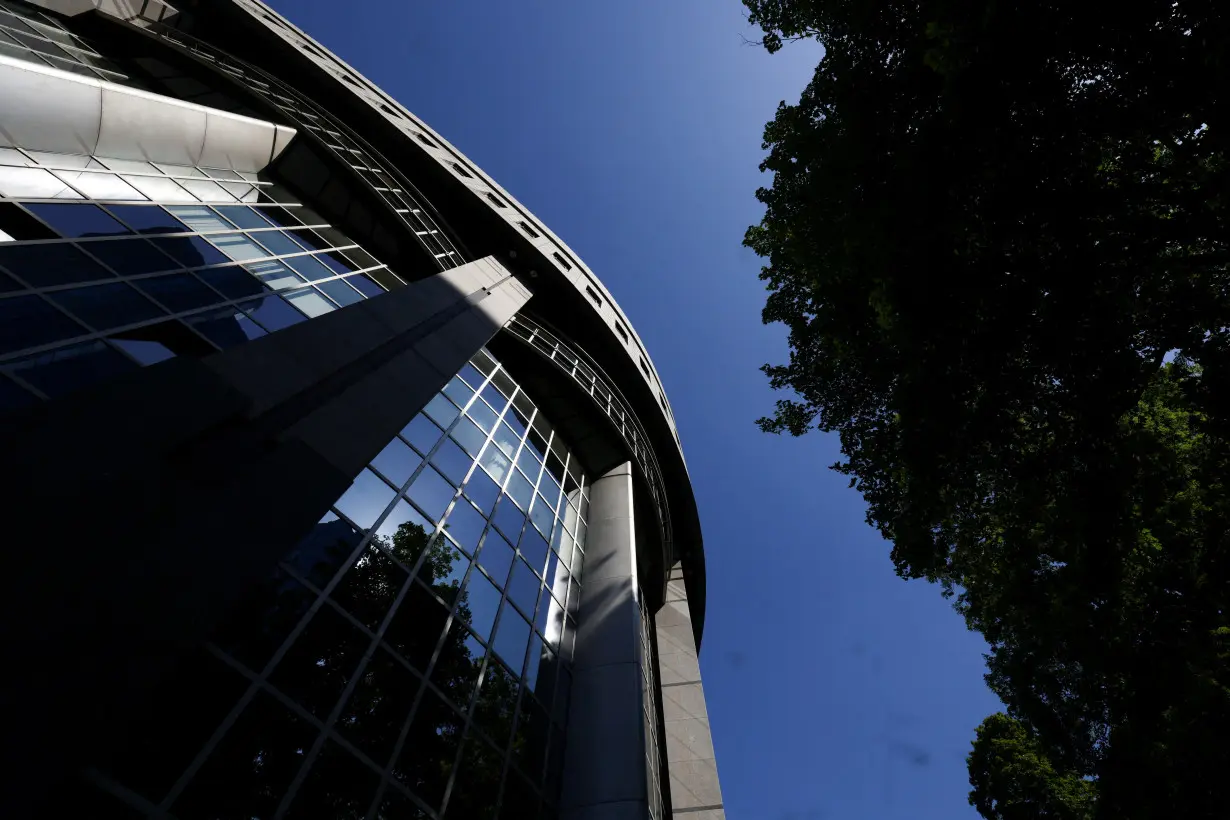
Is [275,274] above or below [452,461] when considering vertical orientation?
above

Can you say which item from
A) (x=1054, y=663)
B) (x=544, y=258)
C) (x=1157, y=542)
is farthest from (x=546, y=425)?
(x=1054, y=663)

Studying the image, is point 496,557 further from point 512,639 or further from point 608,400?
point 608,400

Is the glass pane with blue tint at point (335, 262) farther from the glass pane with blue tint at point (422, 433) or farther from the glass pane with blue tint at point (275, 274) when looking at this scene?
the glass pane with blue tint at point (422, 433)

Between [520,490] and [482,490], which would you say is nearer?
[482,490]

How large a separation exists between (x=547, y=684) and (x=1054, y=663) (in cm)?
1534

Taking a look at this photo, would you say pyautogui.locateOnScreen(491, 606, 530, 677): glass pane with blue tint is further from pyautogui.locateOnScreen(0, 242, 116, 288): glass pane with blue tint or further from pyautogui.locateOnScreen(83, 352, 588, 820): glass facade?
pyautogui.locateOnScreen(0, 242, 116, 288): glass pane with blue tint

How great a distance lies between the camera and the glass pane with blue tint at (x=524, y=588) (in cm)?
1198

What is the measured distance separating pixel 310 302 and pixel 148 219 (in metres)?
2.85

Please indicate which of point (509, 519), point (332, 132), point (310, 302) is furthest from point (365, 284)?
point (332, 132)

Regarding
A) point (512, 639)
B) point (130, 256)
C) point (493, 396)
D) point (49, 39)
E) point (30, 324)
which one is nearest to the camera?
point (30, 324)

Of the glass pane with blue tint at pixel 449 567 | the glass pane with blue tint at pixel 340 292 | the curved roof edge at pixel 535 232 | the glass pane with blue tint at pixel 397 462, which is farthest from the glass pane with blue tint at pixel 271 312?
the curved roof edge at pixel 535 232

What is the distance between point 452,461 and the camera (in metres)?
12.0

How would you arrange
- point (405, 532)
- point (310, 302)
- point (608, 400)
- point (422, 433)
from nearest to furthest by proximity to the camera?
point (405, 532)
point (422, 433)
point (310, 302)
point (608, 400)

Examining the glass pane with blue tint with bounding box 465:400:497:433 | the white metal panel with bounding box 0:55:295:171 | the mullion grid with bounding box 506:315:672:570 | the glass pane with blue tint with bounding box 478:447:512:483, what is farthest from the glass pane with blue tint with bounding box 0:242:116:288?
the mullion grid with bounding box 506:315:672:570
